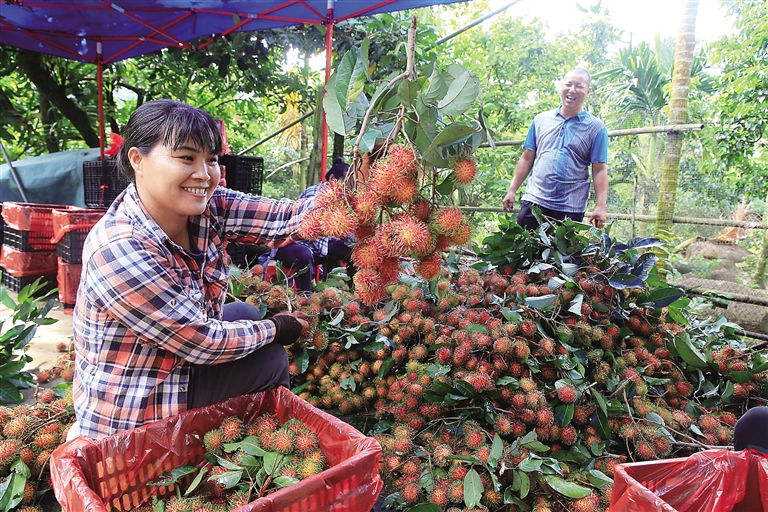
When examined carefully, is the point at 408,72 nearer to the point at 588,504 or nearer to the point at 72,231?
the point at 588,504

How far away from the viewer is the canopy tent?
121 inches

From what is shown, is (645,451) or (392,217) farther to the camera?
(645,451)

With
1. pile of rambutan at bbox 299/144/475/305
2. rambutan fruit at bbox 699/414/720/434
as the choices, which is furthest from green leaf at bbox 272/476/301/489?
rambutan fruit at bbox 699/414/720/434

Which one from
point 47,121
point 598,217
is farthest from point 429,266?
point 47,121

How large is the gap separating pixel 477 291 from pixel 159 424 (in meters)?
1.08

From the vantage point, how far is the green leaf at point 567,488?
43.8 inches

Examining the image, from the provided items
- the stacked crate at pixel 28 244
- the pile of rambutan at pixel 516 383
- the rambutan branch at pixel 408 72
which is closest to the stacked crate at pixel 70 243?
the stacked crate at pixel 28 244

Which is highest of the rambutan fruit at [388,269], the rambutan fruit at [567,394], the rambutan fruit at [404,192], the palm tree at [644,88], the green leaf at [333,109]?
the palm tree at [644,88]

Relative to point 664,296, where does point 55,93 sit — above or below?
above

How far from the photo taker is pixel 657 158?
8.77 m

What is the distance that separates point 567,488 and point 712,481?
30 centimetres

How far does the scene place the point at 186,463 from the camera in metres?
1.09

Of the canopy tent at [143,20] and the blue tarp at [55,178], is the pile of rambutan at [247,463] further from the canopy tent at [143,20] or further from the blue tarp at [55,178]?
the blue tarp at [55,178]

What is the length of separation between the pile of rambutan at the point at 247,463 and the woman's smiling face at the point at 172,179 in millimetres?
508
